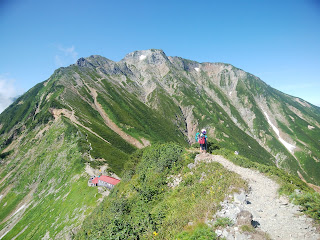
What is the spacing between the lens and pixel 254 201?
15.9 meters

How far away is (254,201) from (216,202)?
3877mm

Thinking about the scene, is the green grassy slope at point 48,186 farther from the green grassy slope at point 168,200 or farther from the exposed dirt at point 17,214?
the green grassy slope at point 168,200

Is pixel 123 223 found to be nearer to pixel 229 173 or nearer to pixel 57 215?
pixel 229 173

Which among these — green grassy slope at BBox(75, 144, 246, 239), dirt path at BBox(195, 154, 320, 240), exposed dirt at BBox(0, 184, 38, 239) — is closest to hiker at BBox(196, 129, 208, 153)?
green grassy slope at BBox(75, 144, 246, 239)

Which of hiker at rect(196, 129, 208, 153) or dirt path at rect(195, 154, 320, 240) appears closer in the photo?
dirt path at rect(195, 154, 320, 240)

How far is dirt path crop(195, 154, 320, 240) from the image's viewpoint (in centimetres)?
1165

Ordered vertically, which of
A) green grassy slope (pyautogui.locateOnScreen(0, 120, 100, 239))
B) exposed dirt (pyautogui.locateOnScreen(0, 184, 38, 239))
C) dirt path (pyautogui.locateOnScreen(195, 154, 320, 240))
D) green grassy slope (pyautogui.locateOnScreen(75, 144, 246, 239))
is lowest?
exposed dirt (pyautogui.locateOnScreen(0, 184, 38, 239))

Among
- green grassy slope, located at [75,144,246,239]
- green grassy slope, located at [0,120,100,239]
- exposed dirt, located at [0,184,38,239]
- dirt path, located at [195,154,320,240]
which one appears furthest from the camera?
exposed dirt, located at [0,184,38,239]

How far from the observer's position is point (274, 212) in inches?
566

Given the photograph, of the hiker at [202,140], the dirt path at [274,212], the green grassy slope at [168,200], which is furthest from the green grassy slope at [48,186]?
the dirt path at [274,212]

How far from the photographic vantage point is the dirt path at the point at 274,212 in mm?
11649

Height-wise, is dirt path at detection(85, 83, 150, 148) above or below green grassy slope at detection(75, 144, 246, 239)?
below

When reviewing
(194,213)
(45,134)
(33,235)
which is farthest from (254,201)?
(45,134)

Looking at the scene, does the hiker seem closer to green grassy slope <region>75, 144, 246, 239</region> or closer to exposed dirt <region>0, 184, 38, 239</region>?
green grassy slope <region>75, 144, 246, 239</region>
